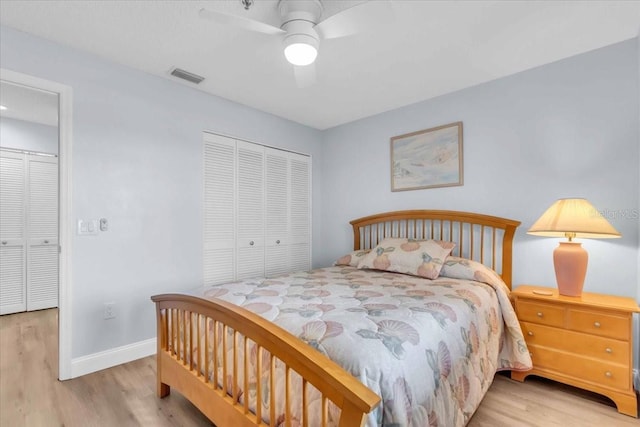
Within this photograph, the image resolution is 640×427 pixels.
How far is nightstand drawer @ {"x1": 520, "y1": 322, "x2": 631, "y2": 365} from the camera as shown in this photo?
186cm

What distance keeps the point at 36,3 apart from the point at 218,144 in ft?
5.11

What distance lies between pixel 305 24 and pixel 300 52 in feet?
0.48

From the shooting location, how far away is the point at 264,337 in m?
1.19

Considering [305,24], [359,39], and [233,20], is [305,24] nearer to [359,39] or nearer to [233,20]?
[233,20]

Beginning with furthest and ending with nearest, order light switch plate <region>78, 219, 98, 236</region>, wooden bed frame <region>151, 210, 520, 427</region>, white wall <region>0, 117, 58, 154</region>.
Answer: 1. white wall <region>0, 117, 58, 154</region>
2. light switch plate <region>78, 219, 98, 236</region>
3. wooden bed frame <region>151, 210, 520, 427</region>

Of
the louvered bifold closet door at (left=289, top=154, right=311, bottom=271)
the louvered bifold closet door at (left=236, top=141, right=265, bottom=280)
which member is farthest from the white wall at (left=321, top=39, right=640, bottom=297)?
the louvered bifold closet door at (left=236, top=141, right=265, bottom=280)

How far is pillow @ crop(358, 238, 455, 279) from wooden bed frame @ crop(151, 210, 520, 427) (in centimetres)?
33

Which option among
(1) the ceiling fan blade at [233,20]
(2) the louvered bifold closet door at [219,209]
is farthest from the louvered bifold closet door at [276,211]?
(1) the ceiling fan blade at [233,20]

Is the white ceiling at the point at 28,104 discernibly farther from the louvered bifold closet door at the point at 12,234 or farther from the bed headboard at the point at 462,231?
the bed headboard at the point at 462,231

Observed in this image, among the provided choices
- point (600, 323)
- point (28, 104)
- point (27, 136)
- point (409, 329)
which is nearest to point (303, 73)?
point (409, 329)

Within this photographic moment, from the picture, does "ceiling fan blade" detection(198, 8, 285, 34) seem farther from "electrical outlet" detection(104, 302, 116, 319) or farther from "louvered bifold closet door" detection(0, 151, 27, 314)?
"louvered bifold closet door" detection(0, 151, 27, 314)

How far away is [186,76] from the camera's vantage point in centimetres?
266

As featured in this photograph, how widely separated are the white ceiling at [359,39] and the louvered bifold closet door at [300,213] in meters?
1.17

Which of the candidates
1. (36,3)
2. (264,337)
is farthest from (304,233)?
(36,3)
